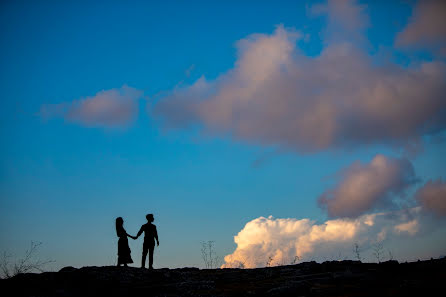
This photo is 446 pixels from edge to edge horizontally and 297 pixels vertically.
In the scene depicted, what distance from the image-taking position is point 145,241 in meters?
12.9

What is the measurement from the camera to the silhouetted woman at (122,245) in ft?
39.1

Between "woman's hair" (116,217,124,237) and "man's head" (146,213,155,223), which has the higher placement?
"man's head" (146,213,155,223)

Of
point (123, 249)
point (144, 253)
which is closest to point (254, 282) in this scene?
point (123, 249)

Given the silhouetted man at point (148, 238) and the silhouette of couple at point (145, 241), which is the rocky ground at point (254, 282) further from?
the silhouetted man at point (148, 238)

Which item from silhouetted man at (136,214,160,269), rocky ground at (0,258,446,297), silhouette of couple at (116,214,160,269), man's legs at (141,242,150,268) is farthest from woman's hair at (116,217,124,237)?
rocky ground at (0,258,446,297)

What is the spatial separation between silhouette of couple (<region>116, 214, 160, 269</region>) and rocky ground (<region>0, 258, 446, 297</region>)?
2.20 metres

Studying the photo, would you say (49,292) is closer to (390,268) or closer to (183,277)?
(183,277)

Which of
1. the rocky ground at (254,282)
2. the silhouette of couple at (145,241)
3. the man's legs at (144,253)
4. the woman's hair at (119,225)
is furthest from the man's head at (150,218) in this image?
the rocky ground at (254,282)

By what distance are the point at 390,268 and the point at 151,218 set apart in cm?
833

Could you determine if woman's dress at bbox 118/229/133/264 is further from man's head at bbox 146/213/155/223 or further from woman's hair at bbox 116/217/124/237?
man's head at bbox 146/213/155/223

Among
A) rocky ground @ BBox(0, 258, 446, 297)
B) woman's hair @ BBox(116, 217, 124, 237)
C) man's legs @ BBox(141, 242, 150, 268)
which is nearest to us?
rocky ground @ BBox(0, 258, 446, 297)

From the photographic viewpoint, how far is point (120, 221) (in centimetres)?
1239

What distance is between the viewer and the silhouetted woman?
11.9 meters

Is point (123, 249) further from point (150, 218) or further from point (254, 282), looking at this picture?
point (254, 282)
